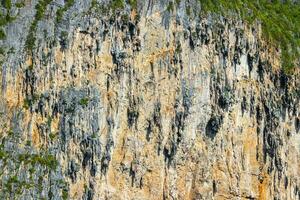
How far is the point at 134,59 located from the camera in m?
56.2

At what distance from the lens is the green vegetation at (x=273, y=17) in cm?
6162

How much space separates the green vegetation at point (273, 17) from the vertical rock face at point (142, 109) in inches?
42.8

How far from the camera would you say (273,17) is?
68.3m

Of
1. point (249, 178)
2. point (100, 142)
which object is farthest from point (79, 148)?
point (249, 178)

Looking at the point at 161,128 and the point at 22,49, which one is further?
the point at 161,128

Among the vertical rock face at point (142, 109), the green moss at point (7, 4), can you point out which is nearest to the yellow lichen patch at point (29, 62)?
the vertical rock face at point (142, 109)

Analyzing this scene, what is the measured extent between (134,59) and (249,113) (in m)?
11.5

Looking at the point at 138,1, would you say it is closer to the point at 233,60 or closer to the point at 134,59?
the point at 134,59

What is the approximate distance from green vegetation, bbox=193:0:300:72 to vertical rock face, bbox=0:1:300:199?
3.57ft

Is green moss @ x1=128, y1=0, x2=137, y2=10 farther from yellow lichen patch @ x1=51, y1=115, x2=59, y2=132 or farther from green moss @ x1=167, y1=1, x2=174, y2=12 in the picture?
yellow lichen patch @ x1=51, y1=115, x2=59, y2=132

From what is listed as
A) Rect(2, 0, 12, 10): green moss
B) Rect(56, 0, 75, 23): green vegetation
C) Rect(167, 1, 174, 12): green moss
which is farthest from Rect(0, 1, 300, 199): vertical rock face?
Rect(2, 0, 12, 10): green moss

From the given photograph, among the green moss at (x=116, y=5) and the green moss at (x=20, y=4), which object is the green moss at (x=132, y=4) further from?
the green moss at (x=20, y=4)

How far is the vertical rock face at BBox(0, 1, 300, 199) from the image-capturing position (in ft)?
174

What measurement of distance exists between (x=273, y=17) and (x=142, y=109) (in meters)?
18.9
